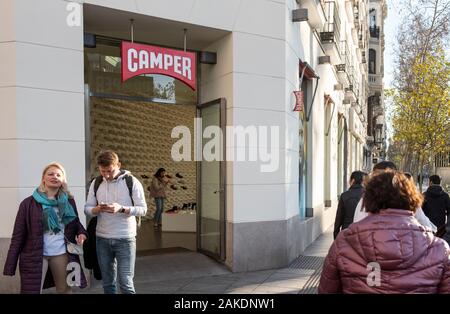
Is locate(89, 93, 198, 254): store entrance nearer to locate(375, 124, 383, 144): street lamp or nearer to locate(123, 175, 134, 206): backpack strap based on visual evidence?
locate(123, 175, 134, 206): backpack strap

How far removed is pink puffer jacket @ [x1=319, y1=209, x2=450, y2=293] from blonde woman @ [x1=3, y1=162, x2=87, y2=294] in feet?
9.25

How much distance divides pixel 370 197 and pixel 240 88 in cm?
494

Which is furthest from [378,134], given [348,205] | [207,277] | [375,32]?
[348,205]

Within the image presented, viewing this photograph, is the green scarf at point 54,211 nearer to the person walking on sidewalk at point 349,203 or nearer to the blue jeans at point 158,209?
the person walking on sidewalk at point 349,203

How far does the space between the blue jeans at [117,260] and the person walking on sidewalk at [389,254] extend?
2.62m

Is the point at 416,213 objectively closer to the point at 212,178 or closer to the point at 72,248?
the point at 72,248

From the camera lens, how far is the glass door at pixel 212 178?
7285mm

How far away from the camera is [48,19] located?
5609mm

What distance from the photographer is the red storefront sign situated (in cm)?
632

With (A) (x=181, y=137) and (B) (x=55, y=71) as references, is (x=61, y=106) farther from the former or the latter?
(A) (x=181, y=137)

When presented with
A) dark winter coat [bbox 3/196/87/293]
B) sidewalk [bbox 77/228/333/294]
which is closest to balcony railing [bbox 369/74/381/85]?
sidewalk [bbox 77/228/333/294]

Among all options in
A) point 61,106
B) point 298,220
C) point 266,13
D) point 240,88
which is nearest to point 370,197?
point 61,106

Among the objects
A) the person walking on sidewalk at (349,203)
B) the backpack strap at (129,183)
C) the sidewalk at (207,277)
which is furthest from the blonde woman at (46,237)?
the person walking on sidewalk at (349,203)

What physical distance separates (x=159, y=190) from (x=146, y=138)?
166 centimetres
